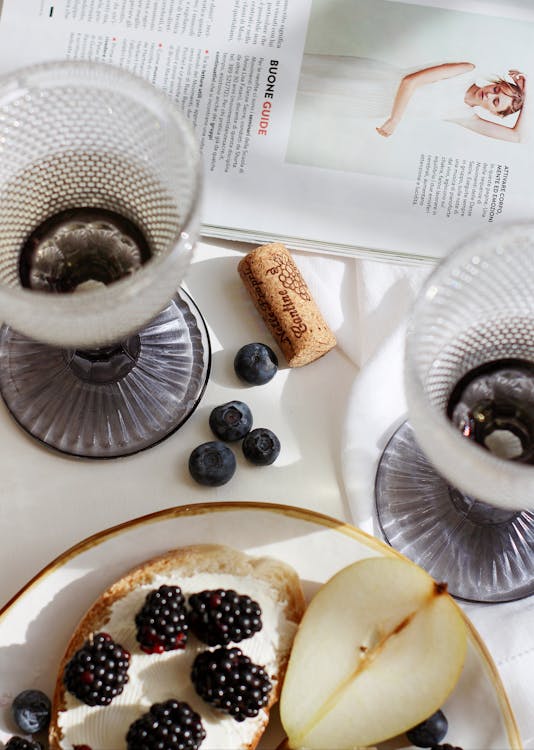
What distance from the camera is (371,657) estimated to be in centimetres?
71

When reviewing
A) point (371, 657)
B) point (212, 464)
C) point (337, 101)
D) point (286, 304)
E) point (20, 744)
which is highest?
point (337, 101)

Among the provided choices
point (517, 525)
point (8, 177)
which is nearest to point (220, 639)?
point (517, 525)

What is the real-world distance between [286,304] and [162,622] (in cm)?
31

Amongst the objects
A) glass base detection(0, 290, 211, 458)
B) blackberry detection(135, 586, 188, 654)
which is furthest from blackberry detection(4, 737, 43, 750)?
glass base detection(0, 290, 211, 458)

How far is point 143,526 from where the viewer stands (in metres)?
0.73

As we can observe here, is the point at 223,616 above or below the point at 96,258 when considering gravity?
below

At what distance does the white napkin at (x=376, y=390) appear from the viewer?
772 millimetres

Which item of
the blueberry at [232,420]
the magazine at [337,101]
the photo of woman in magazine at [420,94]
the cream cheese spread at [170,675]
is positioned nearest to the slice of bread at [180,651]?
the cream cheese spread at [170,675]

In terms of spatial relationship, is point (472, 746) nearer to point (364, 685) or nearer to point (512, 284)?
point (364, 685)

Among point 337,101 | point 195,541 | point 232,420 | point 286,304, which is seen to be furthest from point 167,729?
point 337,101

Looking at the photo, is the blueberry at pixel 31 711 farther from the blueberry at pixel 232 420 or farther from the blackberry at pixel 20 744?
the blueberry at pixel 232 420

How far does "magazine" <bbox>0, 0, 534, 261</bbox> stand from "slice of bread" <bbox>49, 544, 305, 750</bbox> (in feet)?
1.08

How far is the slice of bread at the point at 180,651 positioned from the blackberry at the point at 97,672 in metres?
0.02

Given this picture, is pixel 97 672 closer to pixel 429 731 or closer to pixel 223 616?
pixel 223 616
